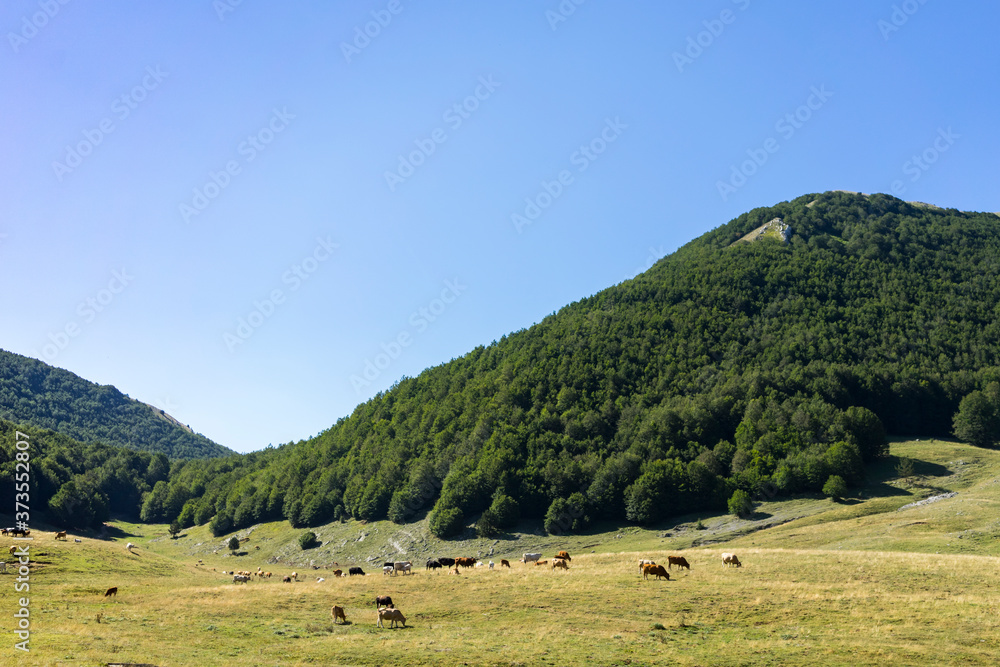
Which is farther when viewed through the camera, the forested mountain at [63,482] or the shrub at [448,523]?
the forested mountain at [63,482]

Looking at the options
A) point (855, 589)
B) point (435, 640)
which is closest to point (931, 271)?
point (855, 589)

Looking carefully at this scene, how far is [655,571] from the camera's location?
39.5 meters

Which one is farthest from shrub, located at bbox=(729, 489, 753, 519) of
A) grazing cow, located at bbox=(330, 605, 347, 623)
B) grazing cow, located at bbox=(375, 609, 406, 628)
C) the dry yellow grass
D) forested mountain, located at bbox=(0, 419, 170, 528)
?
forested mountain, located at bbox=(0, 419, 170, 528)

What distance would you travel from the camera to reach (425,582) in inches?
1642

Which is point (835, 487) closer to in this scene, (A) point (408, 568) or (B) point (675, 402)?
(B) point (675, 402)

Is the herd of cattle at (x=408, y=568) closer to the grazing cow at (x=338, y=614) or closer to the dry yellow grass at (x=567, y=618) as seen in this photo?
the grazing cow at (x=338, y=614)

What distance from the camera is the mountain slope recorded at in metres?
105

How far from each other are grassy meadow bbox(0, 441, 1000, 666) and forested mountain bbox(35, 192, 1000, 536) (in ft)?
154

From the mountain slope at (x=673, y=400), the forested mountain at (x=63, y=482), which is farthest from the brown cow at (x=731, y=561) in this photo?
the forested mountain at (x=63, y=482)

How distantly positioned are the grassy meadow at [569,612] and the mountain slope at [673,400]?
154 ft

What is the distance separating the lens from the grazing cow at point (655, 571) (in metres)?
39.2

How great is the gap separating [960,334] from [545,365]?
105 metres

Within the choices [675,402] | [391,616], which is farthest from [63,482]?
[391,616]

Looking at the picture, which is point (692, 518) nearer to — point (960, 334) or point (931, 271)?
point (960, 334)
